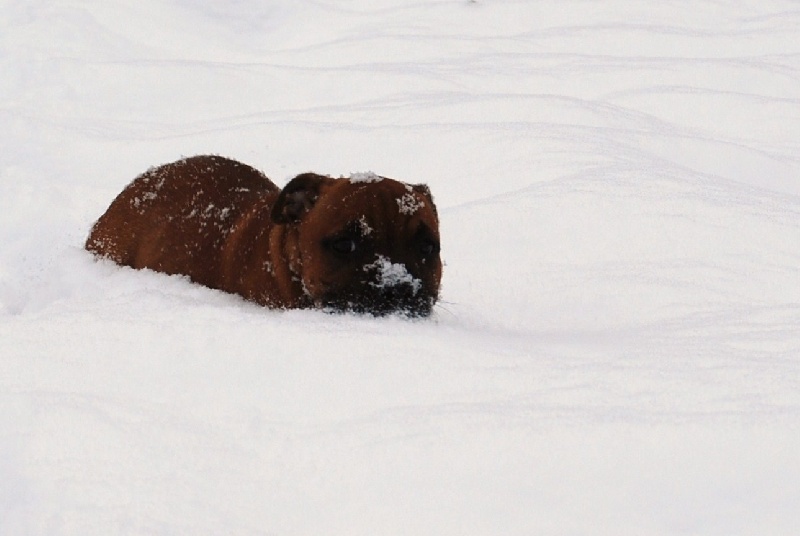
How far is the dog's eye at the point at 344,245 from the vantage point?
3.62 m

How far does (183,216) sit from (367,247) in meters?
1.44

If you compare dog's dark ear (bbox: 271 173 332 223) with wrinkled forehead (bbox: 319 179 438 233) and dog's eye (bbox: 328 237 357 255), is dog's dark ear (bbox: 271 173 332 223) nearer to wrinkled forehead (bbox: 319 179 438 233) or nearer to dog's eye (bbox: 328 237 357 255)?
wrinkled forehead (bbox: 319 179 438 233)

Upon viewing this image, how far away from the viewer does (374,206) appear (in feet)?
12.0

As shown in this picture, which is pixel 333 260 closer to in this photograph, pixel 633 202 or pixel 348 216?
pixel 348 216

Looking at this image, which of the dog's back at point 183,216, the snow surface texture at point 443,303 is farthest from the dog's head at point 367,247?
the dog's back at point 183,216

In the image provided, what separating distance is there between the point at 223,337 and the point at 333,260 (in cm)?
89

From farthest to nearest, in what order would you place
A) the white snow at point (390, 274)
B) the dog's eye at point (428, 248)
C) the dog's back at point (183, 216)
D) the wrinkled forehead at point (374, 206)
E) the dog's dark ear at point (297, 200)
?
1. the dog's back at point (183, 216)
2. the dog's dark ear at point (297, 200)
3. the dog's eye at point (428, 248)
4. the wrinkled forehead at point (374, 206)
5. the white snow at point (390, 274)

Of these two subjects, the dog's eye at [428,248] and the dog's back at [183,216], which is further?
the dog's back at [183,216]

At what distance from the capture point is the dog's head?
355cm

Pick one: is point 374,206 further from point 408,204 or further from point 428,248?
point 428,248

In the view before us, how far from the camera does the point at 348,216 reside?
3.66 m

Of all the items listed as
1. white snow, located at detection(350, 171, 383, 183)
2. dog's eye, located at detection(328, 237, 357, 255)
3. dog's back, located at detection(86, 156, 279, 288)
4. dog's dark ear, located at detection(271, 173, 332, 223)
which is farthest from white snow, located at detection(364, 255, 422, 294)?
dog's back, located at detection(86, 156, 279, 288)

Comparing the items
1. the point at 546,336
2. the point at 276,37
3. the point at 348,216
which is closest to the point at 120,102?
the point at 276,37

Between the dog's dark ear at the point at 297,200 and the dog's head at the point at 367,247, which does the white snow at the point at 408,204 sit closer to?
the dog's head at the point at 367,247
